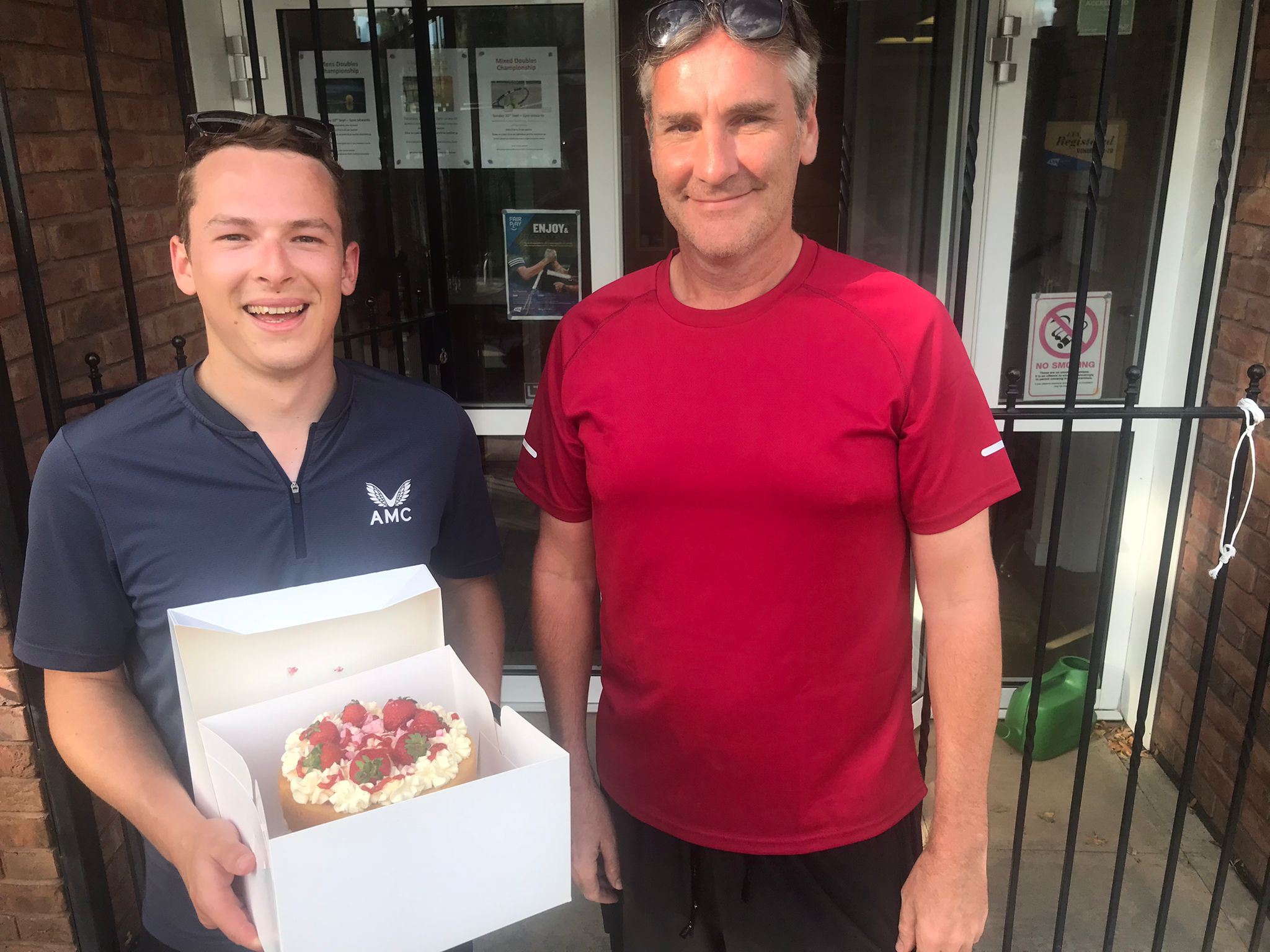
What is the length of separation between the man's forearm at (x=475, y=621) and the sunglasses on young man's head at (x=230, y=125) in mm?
871

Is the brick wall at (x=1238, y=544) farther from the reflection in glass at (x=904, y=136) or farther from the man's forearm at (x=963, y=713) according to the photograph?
Result: the man's forearm at (x=963, y=713)

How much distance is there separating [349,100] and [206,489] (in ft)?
8.12

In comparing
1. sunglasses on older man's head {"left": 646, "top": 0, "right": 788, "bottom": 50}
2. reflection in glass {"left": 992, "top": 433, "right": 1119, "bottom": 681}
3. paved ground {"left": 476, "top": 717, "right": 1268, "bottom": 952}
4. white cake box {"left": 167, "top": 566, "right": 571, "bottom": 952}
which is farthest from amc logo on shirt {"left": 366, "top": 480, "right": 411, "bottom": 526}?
reflection in glass {"left": 992, "top": 433, "right": 1119, "bottom": 681}

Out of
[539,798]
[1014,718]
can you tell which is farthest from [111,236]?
[1014,718]

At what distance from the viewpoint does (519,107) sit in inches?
138

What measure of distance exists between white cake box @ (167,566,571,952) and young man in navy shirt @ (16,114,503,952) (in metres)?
0.23

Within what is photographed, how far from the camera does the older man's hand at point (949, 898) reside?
5.27 feet

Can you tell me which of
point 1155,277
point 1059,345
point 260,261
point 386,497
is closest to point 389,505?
point 386,497

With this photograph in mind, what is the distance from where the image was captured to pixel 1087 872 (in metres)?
2.99

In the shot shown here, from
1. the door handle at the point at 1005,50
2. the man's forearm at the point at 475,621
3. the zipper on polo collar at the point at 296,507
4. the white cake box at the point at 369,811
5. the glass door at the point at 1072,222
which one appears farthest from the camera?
the glass door at the point at 1072,222

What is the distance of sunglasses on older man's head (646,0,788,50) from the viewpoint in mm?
1443

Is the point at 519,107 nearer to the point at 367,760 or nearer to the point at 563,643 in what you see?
the point at 563,643

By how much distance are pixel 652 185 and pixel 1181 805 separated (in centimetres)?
305

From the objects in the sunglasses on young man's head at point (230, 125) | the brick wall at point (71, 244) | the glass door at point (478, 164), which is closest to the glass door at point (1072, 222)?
the glass door at point (478, 164)
